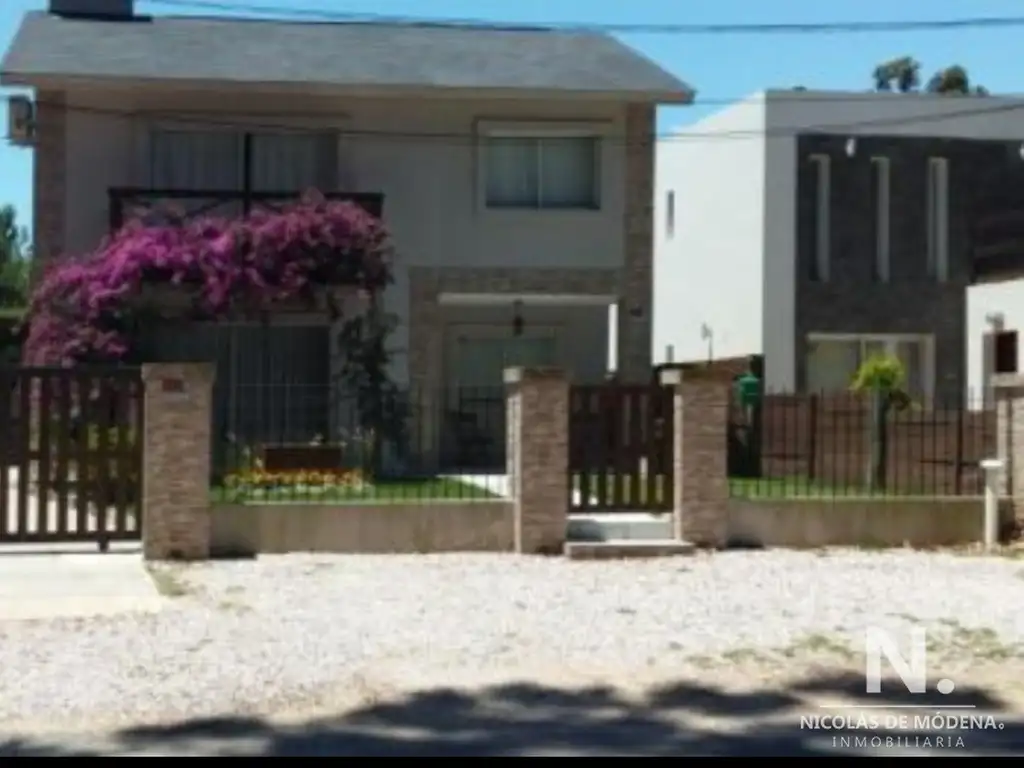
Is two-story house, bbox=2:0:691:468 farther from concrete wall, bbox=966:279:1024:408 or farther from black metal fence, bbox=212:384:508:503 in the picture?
concrete wall, bbox=966:279:1024:408

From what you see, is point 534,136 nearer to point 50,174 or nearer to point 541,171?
point 541,171

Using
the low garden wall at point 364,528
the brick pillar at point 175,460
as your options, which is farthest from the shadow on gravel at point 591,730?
the low garden wall at point 364,528

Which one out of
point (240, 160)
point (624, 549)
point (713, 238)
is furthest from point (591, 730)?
point (713, 238)

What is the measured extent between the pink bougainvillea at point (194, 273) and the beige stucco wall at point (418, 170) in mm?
2154

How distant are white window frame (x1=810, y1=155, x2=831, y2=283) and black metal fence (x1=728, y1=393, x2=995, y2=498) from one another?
9.62 m

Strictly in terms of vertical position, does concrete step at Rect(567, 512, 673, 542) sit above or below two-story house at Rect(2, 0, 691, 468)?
below

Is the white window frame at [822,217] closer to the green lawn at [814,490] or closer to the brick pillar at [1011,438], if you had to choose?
the green lawn at [814,490]

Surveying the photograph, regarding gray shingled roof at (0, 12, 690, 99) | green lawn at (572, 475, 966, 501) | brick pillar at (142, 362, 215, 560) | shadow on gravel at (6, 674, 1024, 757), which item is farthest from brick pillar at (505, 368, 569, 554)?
gray shingled roof at (0, 12, 690, 99)

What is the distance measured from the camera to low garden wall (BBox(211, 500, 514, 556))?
50.7 feet

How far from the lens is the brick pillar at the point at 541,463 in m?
15.7

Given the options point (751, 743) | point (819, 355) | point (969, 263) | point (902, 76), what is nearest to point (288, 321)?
point (819, 355)

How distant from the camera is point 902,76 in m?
75.2

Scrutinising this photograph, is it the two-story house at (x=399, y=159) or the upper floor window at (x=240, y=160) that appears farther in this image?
the upper floor window at (x=240, y=160)

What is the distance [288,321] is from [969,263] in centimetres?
1429
